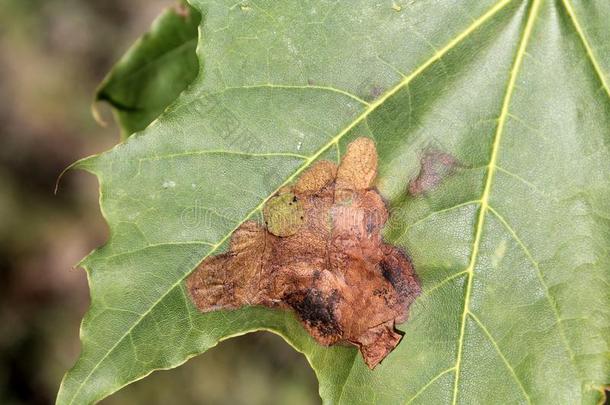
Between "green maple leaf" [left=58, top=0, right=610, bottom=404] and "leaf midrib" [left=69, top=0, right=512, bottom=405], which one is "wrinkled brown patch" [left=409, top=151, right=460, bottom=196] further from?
"leaf midrib" [left=69, top=0, right=512, bottom=405]

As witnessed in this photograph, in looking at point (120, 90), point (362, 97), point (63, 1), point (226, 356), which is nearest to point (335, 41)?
point (362, 97)

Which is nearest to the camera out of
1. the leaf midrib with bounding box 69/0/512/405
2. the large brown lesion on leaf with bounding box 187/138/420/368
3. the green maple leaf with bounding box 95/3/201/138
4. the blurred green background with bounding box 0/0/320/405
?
the leaf midrib with bounding box 69/0/512/405

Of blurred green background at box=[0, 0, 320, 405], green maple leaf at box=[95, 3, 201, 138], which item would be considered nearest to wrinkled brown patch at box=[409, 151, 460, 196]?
green maple leaf at box=[95, 3, 201, 138]

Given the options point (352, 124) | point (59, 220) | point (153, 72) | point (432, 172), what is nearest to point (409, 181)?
point (432, 172)

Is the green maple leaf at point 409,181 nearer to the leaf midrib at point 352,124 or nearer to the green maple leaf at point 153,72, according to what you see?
the leaf midrib at point 352,124

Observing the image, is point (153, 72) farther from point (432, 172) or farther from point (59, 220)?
point (59, 220)

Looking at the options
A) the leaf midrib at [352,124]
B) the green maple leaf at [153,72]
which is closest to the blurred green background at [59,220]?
the green maple leaf at [153,72]

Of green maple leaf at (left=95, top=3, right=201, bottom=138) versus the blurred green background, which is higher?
green maple leaf at (left=95, top=3, right=201, bottom=138)
